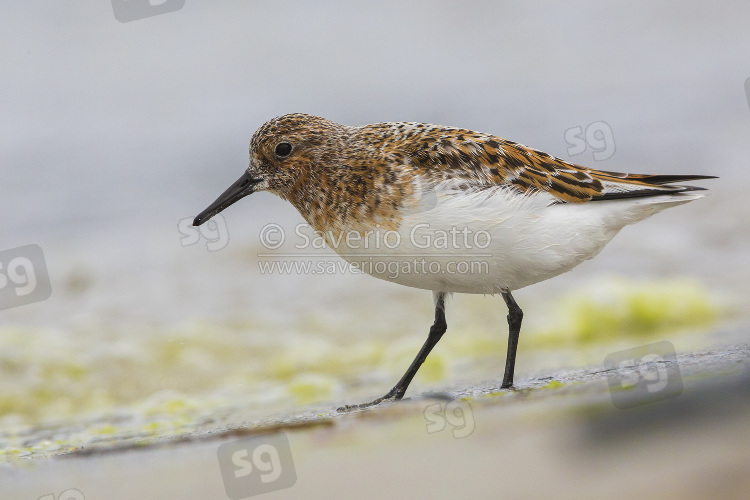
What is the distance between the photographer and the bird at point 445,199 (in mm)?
4074

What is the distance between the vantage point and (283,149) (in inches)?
178

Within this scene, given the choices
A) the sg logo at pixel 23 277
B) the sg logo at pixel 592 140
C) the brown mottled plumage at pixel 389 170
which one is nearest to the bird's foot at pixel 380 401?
the brown mottled plumage at pixel 389 170

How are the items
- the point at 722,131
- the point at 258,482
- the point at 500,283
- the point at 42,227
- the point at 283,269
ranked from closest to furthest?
the point at 258,482
the point at 500,283
the point at 283,269
the point at 42,227
the point at 722,131

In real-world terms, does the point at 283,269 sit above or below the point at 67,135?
below

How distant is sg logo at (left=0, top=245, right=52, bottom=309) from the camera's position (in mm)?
6930

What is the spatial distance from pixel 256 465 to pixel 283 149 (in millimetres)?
1644

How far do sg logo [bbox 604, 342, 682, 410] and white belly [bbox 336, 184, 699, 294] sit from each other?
0.61 meters

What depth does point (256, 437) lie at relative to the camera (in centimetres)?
401

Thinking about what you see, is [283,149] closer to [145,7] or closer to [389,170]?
[389,170]

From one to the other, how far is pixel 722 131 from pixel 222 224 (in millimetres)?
5061

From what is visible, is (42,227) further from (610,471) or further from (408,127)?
(610,471)

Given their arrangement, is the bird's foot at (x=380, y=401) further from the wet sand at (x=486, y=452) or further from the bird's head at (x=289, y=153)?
the bird's head at (x=289, y=153)

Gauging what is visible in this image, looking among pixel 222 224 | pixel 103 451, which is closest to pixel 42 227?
pixel 222 224

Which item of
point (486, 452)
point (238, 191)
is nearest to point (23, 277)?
point (238, 191)
